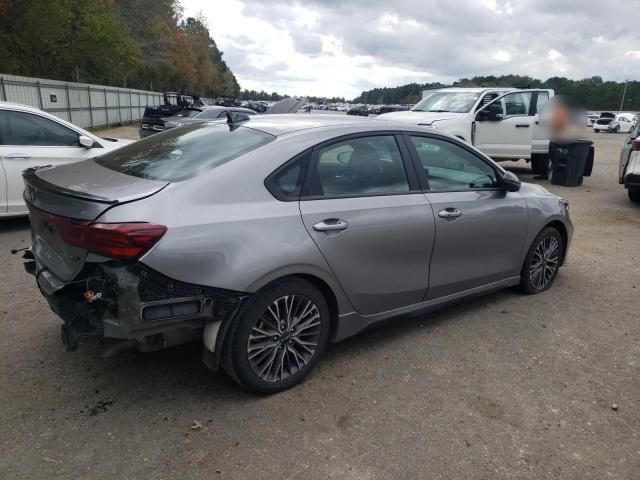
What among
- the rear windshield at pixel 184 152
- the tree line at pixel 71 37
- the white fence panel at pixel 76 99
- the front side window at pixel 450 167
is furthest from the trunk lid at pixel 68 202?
the tree line at pixel 71 37

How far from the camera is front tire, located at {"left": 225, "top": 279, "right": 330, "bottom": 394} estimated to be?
2928 mm

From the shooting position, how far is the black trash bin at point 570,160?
11305 millimetres

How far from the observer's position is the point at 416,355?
12.3 feet

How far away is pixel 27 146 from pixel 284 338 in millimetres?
5043

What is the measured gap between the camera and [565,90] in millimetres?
11633

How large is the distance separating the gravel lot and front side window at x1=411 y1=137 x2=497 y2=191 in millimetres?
1142

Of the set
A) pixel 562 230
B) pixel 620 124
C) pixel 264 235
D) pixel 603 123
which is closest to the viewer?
pixel 264 235

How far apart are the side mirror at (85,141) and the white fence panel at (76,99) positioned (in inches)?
502

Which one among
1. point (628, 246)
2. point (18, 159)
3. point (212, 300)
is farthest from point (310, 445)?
point (628, 246)

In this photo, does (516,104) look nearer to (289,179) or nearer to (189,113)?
(189,113)

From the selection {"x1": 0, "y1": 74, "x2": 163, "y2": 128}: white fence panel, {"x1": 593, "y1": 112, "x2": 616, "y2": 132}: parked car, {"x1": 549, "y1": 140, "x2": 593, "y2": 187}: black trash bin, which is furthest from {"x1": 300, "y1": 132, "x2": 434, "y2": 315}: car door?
{"x1": 593, "y1": 112, "x2": 616, "y2": 132}: parked car

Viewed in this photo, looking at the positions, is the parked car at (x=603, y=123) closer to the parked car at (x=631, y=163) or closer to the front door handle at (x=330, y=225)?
the parked car at (x=631, y=163)

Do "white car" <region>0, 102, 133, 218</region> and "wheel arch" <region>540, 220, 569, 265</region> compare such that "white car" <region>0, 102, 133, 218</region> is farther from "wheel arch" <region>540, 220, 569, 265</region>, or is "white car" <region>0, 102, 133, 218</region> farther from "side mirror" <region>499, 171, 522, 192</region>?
"wheel arch" <region>540, 220, 569, 265</region>

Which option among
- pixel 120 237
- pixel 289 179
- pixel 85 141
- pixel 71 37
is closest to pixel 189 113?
pixel 85 141
